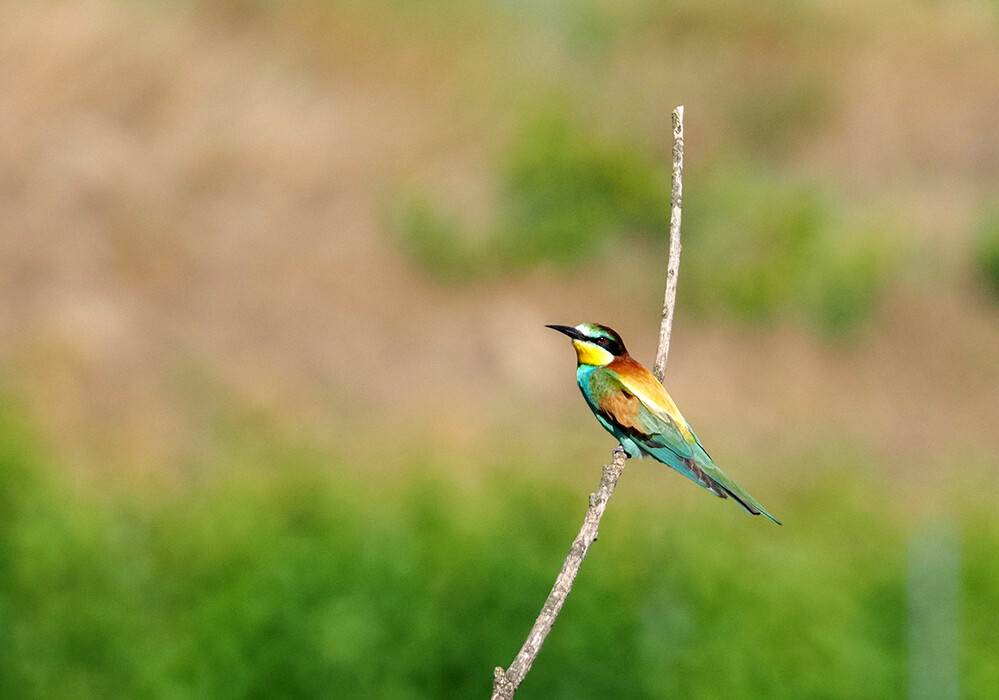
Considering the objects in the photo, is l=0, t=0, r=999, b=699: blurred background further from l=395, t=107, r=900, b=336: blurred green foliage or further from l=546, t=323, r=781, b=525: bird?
l=546, t=323, r=781, b=525: bird

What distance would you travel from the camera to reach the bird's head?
3.71ft

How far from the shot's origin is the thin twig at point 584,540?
69 cm

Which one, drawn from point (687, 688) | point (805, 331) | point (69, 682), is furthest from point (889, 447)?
point (69, 682)

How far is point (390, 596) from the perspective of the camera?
555 centimetres

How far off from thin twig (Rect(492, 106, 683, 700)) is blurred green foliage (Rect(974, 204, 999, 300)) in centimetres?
894

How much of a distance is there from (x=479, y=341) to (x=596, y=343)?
22.8 ft

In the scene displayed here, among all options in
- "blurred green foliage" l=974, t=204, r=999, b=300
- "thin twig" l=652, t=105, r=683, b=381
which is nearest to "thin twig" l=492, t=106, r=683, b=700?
"thin twig" l=652, t=105, r=683, b=381

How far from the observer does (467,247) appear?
29.3ft

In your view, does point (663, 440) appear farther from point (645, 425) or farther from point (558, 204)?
point (558, 204)

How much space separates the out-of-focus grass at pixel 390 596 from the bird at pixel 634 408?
4282 mm

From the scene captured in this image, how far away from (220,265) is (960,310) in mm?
5439

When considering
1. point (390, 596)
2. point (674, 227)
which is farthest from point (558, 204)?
point (674, 227)

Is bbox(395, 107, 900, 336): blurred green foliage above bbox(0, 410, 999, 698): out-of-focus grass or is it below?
above

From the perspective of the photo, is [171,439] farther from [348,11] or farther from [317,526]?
[348,11]
